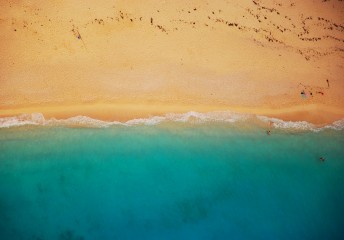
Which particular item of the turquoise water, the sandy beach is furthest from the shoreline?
the turquoise water

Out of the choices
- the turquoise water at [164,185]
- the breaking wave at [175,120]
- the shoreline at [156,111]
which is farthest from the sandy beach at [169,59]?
the turquoise water at [164,185]

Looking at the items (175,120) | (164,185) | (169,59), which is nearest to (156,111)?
(175,120)

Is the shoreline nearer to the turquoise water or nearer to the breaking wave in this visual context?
the breaking wave

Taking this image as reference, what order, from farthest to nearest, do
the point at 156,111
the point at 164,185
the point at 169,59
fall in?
the point at 169,59 < the point at 156,111 < the point at 164,185

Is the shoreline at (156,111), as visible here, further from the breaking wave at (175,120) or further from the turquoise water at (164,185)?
the turquoise water at (164,185)

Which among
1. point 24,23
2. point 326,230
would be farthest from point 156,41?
point 326,230

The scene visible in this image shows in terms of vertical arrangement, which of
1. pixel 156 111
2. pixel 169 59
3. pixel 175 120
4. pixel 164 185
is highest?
pixel 169 59

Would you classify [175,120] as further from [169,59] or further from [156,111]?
[169,59]
